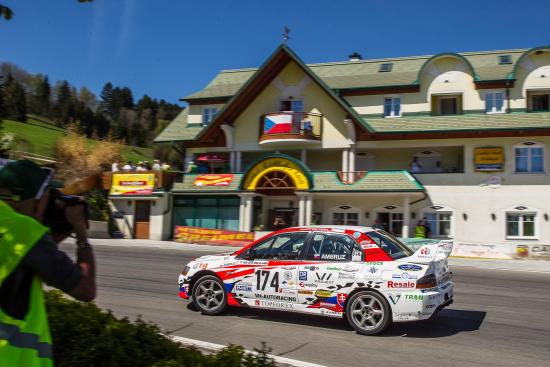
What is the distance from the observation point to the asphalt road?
6.73 meters

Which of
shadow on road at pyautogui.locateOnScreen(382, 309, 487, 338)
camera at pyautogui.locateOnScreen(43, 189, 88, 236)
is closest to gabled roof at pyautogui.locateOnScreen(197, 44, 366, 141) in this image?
shadow on road at pyautogui.locateOnScreen(382, 309, 487, 338)

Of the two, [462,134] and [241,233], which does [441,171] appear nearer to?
[462,134]

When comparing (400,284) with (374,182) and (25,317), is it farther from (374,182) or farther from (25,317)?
(374,182)

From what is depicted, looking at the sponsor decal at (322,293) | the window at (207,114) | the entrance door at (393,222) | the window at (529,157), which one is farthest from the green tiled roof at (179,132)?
the sponsor decal at (322,293)

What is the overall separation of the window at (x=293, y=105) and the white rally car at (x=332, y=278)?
22878 millimetres

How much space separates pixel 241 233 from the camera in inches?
1114

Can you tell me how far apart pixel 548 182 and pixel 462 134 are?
15.7 feet

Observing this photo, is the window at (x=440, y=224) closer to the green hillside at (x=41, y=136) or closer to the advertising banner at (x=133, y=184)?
the advertising banner at (x=133, y=184)

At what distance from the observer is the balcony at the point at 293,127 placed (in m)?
29.8

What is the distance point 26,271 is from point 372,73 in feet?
108

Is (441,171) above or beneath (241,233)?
above

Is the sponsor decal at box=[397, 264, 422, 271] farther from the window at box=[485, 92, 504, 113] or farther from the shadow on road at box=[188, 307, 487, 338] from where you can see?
the window at box=[485, 92, 504, 113]

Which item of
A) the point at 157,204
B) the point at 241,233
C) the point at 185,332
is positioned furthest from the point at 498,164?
the point at 185,332

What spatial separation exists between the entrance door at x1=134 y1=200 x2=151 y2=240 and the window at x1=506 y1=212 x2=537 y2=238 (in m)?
21.1
